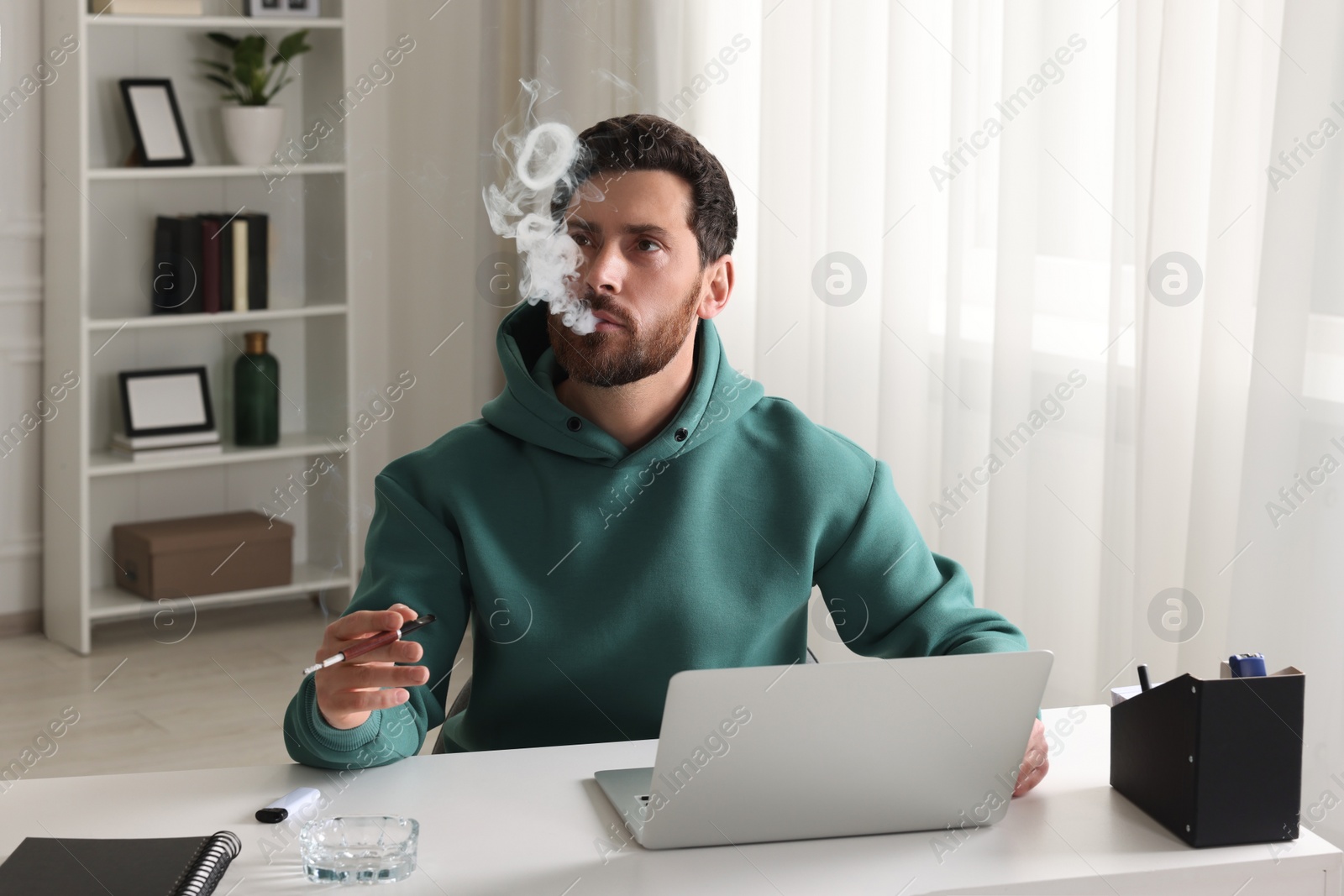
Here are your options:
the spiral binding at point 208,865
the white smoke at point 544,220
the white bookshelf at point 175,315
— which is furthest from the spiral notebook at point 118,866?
the white bookshelf at point 175,315

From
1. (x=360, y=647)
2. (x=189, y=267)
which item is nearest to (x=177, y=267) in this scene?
(x=189, y=267)

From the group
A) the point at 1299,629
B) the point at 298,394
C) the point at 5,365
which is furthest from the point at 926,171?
the point at 5,365

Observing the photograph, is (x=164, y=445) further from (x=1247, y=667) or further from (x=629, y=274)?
(x=1247, y=667)

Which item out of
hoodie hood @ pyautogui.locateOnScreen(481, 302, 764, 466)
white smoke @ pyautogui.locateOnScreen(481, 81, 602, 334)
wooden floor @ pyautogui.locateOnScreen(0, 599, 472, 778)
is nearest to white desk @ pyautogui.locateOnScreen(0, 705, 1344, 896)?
hoodie hood @ pyautogui.locateOnScreen(481, 302, 764, 466)

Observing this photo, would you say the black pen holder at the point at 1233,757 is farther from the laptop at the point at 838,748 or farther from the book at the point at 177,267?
the book at the point at 177,267

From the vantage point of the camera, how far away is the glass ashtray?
3.78 ft

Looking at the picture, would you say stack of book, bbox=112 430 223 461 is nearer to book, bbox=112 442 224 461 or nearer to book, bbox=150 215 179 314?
book, bbox=112 442 224 461

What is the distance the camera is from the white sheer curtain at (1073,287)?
1960 millimetres

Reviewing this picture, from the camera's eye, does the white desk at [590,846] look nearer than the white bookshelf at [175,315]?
Yes

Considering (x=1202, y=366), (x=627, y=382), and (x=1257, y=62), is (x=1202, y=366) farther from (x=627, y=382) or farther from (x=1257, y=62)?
(x=627, y=382)

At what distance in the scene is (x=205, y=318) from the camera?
4008mm

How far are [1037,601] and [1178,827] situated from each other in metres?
1.23

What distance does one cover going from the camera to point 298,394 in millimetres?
4375

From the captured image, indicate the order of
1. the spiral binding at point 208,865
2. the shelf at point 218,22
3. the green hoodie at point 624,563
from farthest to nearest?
the shelf at point 218,22, the green hoodie at point 624,563, the spiral binding at point 208,865
